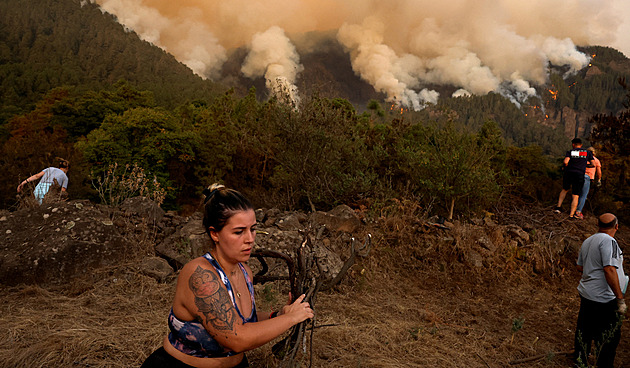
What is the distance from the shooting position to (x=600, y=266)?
3242 mm

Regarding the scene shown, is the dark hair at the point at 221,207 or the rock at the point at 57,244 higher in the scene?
A: the dark hair at the point at 221,207

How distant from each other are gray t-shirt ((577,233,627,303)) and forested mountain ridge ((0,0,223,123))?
54006mm

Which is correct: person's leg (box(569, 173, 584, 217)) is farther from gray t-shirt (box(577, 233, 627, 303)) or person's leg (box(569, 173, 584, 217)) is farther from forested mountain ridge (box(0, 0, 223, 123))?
forested mountain ridge (box(0, 0, 223, 123))

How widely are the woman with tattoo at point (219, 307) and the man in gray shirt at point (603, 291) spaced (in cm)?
317

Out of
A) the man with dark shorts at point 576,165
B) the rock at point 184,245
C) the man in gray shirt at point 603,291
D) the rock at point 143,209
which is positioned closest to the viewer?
the man in gray shirt at point 603,291

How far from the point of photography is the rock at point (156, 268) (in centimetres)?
472

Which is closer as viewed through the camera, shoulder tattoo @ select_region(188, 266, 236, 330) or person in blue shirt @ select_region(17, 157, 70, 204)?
shoulder tattoo @ select_region(188, 266, 236, 330)

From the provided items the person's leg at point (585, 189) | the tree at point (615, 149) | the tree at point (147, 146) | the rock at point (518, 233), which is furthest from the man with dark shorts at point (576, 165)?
the tree at point (147, 146)

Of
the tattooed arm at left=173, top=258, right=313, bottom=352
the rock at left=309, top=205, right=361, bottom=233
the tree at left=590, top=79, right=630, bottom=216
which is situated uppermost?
the tree at left=590, top=79, right=630, bottom=216

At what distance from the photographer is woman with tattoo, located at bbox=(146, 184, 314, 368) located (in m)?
1.39

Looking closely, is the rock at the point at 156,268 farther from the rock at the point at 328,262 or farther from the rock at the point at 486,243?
the rock at the point at 486,243

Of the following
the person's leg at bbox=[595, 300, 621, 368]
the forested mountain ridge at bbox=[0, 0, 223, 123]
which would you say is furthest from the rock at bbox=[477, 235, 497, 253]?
the forested mountain ridge at bbox=[0, 0, 223, 123]

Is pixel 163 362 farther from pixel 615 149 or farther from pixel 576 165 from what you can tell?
pixel 615 149

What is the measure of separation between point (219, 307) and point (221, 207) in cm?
42
